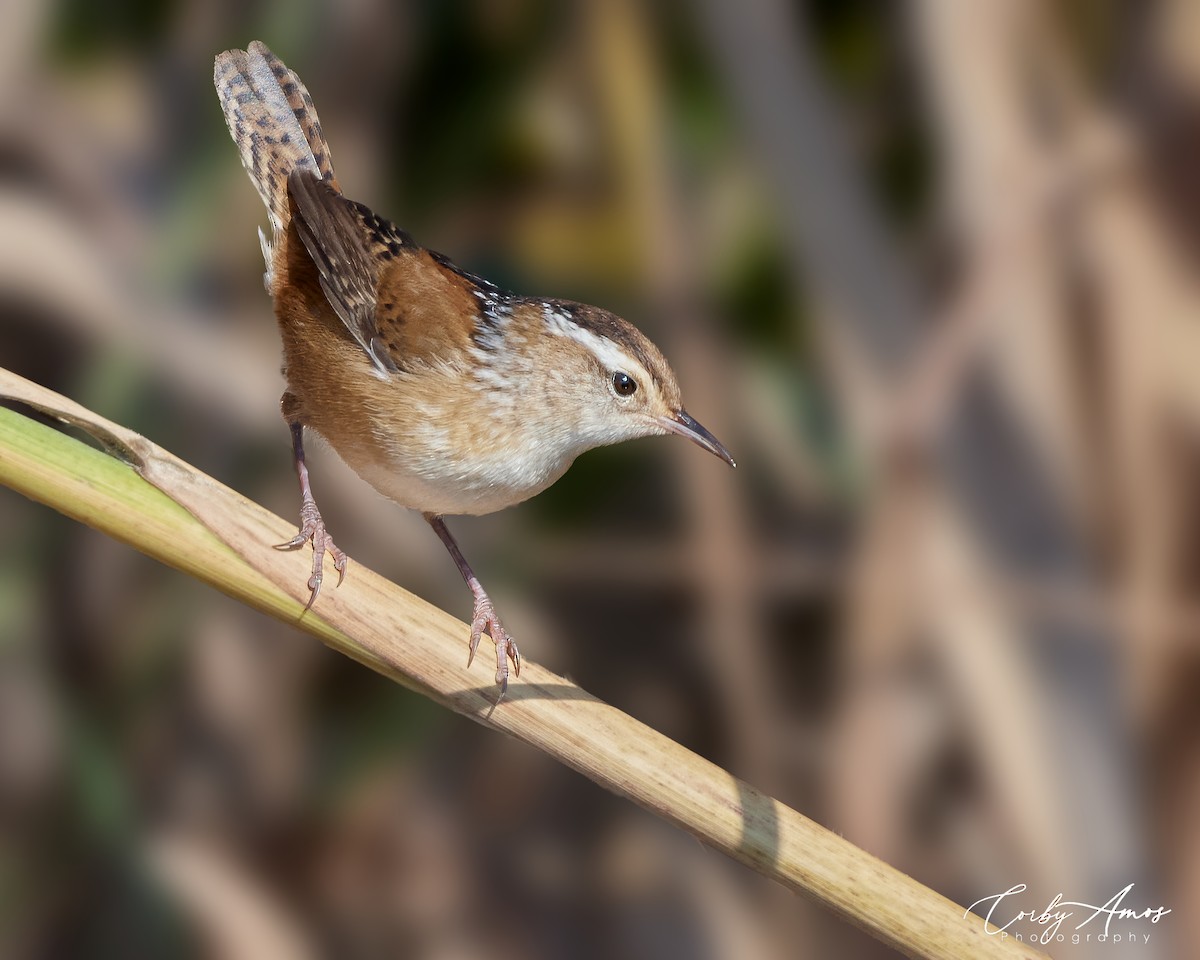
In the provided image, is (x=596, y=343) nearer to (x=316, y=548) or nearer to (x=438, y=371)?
(x=438, y=371)

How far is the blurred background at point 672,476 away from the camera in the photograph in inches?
119

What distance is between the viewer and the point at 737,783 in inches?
58.2

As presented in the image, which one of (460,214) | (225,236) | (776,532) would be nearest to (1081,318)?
(776,532)

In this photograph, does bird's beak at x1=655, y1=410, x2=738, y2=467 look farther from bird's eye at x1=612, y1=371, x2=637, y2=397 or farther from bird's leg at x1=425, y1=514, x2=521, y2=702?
bird's leg at x1=425, y1=514, x2=521, y2=702

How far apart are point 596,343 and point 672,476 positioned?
129cm

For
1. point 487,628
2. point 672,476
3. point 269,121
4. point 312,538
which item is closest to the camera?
point 312,538

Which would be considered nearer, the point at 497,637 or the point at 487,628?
the point at 497,637

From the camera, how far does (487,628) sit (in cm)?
205

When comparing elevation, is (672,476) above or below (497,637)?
above

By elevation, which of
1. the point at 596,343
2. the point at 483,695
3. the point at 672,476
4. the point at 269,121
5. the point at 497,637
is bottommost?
the point at 483,695

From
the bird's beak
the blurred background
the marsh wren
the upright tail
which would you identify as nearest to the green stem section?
the marsh wren

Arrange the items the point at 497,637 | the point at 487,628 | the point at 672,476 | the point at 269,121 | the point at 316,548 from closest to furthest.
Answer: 1. the point at 316,548
2. the point at 497,637
3. the point at 487,628
4. the point at 269,121
5. the point at 672,476

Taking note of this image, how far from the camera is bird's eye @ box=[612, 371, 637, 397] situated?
2.00 metres

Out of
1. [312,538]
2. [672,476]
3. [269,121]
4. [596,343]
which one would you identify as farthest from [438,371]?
[672,476]
